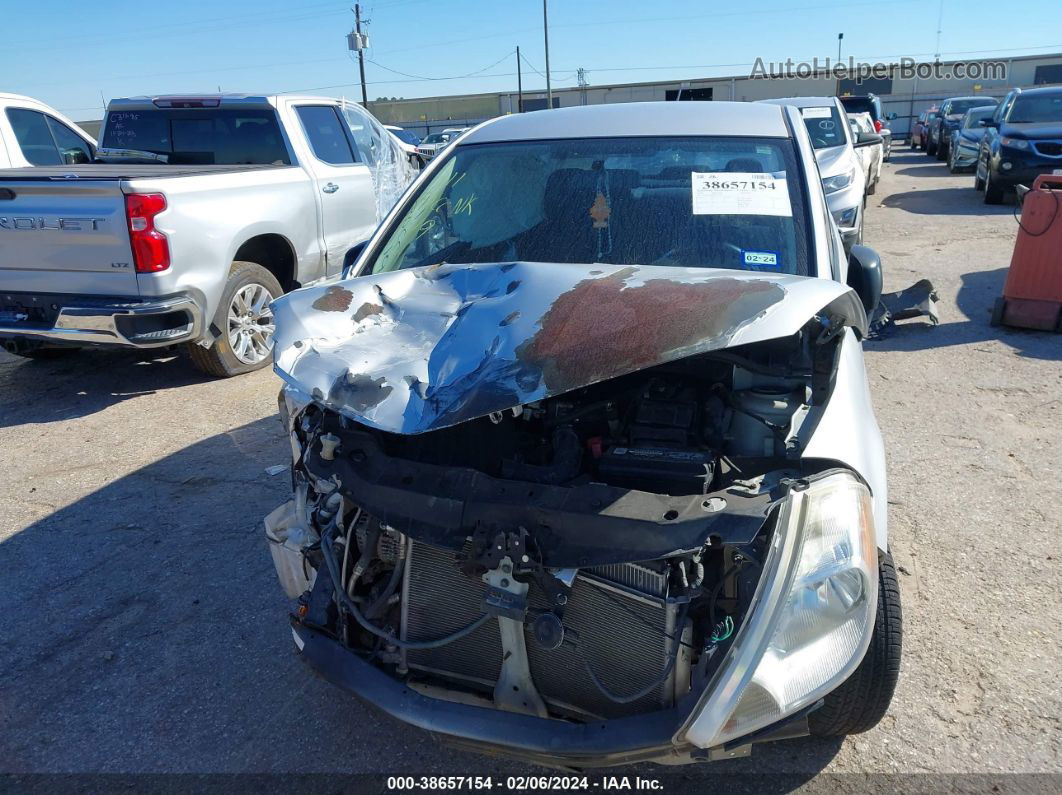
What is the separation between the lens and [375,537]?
2.35 metres

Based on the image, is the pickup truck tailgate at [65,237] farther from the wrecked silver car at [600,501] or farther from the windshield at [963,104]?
the windshield at [963,104]

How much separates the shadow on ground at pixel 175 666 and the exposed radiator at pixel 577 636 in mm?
281

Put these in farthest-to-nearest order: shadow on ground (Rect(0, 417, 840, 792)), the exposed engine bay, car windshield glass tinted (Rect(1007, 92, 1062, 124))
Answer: car windshield glass tinted (Rect(1007, 92, 1062, 124)) → shadow on ground (Rect(0, 417, 840, 792)) → the exposed engine bay

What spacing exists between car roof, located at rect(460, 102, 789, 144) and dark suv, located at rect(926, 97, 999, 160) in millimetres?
21447

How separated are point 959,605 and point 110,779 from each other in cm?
318

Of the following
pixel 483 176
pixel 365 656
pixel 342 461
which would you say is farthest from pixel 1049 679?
pixel 483 176

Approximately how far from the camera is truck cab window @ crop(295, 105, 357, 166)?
7.27m

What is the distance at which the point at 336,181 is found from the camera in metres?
7.22

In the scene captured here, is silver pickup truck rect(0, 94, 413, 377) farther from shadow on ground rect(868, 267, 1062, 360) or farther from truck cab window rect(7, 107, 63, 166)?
shadow on ground rect(868, 267, 1062, 360)

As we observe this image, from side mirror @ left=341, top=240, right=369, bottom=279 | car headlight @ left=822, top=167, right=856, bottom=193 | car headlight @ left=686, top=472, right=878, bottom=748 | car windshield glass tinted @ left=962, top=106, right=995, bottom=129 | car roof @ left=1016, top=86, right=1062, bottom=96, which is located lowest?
car headlight @ left=686, top=472, right=878, bottom=748

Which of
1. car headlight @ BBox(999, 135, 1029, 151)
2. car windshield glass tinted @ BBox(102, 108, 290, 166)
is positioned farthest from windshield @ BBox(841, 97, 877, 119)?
car windshield glass tinted @ BBox(102, 108, 290, 166)

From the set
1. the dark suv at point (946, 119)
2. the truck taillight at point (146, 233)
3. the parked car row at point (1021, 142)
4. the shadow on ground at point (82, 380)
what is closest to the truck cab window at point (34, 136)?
the shadow on ground at point (82, 380)

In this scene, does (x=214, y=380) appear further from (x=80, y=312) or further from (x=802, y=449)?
(x=802, y=449)

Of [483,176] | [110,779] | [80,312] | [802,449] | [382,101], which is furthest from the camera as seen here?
[382,101]
